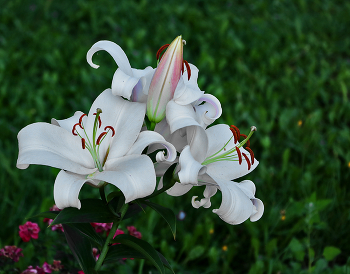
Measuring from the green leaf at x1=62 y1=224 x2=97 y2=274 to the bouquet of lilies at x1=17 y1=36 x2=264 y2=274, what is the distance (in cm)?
4

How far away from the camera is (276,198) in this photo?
205cm

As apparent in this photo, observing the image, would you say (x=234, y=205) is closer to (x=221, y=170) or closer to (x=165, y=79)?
(x=221, y=170)

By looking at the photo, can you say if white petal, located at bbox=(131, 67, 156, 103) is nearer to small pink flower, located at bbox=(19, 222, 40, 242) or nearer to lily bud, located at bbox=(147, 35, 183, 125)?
lily bud, located at bbox=(147, 35, 183, 125)

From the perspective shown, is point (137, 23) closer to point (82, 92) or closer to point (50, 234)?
point (82, 92)

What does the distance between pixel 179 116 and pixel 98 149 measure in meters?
0.19

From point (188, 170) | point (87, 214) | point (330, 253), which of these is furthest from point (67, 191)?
point (330, 253)

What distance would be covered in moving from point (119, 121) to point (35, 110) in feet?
5.47

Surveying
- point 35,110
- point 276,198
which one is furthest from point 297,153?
point 35,110

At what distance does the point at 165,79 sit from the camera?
0.89m

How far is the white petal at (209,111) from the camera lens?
0.92m

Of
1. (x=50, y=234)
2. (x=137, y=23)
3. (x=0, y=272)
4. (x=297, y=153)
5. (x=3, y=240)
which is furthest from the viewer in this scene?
(x=137, y=23)

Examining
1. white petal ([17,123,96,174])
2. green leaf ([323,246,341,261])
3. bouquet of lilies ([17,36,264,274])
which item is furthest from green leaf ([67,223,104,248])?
green leaf ([323,246,341,261])

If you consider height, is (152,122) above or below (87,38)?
below

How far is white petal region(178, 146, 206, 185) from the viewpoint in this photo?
31.8 inches
